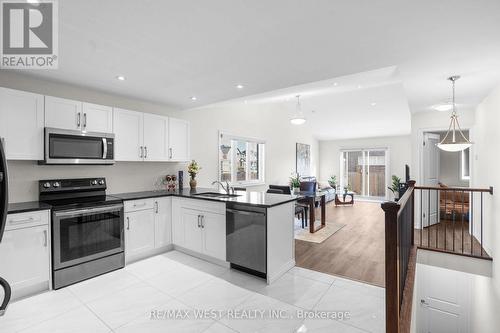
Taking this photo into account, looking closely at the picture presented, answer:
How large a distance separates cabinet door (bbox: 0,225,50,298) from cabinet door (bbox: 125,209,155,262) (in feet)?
2.83

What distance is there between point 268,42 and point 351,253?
324 cm

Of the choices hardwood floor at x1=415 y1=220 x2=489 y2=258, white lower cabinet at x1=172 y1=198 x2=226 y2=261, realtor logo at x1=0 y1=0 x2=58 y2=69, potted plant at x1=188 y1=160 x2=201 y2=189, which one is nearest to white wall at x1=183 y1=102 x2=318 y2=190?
potted plant at x1=188 y1=160 x2=201 y2=189

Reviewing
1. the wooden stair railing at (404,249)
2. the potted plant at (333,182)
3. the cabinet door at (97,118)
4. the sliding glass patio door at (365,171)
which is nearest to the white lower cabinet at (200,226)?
the cabinet door at (97,118)

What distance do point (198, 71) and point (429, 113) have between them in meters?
4.96

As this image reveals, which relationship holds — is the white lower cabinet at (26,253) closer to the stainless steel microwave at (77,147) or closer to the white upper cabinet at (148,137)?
the stainless steel microwave at (77,147)

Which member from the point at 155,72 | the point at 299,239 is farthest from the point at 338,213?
the point at 155,72

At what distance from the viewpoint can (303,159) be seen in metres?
8.95

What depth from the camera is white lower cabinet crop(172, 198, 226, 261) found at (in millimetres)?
3225

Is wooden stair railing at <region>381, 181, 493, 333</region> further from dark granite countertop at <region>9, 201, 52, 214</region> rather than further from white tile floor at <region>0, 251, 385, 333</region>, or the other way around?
dark granite countertop at <region>9, 201, 52, 214</region>

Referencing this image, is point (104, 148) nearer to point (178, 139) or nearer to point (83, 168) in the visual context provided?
point (83, 168)

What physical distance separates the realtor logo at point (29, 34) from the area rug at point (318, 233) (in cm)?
433

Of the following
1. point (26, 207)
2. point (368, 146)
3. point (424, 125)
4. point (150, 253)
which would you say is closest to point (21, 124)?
point (26, 207)

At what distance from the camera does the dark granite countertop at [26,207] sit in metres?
2.43

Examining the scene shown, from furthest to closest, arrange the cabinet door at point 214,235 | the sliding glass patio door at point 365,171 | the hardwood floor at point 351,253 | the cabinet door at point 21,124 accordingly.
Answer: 1. the sliding glass patio door at point 365,171
2. the cabinet door at point 214,235
3. the hardwood floor at point 351,253
4. the cabinet door at point 21,124
